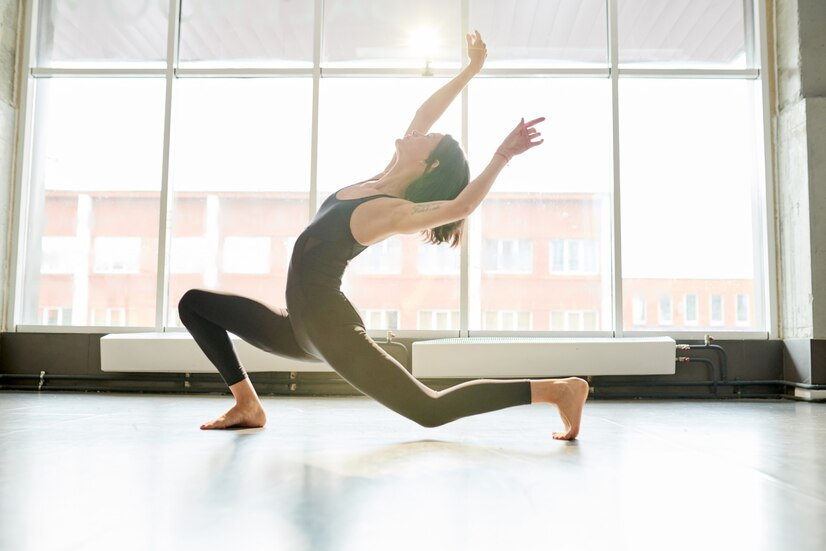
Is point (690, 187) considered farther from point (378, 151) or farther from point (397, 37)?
point (397, 37)

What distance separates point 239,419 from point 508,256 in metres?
2.58

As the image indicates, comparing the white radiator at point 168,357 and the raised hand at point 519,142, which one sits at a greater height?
the raised hand at point 519,142

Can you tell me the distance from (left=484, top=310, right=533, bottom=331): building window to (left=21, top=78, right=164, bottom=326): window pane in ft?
7.50

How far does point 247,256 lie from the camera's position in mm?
4570

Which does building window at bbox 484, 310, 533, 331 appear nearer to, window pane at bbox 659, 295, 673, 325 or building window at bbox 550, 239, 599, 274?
building window at bbox 550, 239, 599, 274

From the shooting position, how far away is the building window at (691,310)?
442 centimetres

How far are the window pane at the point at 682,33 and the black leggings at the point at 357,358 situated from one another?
3.42 m

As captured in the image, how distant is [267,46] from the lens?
15.3 ft

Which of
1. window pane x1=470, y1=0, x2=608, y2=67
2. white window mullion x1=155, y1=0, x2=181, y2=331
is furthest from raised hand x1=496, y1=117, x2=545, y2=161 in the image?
white window mullion x1=155, y1=0, x2=181, y2=331

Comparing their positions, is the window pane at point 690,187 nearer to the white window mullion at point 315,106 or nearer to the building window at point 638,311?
the building window at point 638,311

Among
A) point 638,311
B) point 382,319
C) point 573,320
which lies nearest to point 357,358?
point 382,319

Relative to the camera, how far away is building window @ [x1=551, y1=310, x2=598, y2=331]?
14.5 ft

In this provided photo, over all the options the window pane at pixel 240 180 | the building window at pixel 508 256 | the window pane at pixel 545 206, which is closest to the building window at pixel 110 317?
the window pane at pixel 240 180

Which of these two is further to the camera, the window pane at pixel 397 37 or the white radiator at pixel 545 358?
the window pane at pixel 397 37
